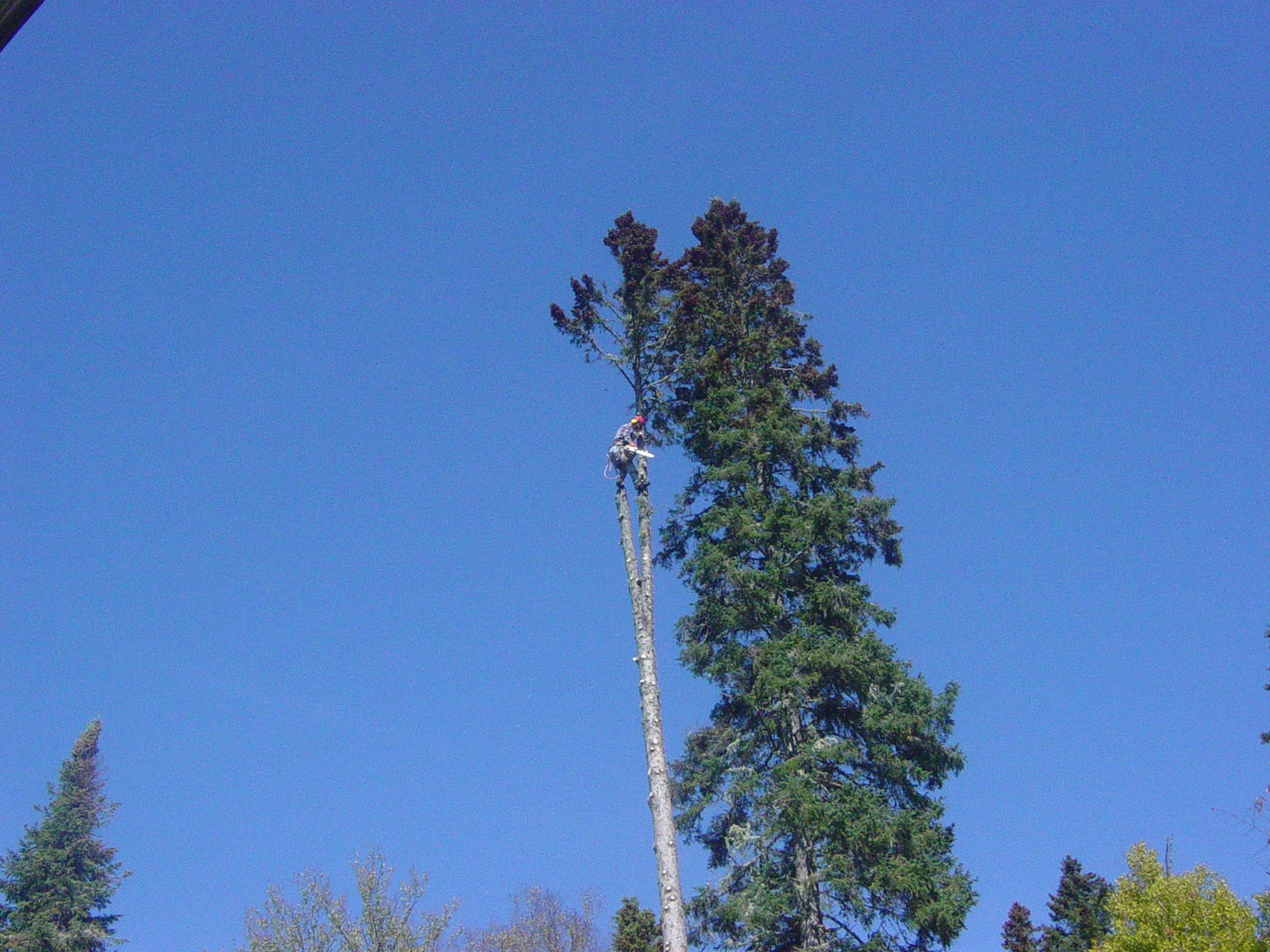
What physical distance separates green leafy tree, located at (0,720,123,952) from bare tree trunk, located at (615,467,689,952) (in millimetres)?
27554

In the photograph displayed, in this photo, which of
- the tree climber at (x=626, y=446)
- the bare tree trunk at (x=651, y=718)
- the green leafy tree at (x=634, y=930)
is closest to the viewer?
the bare tree trunk at (x=651, y=718)

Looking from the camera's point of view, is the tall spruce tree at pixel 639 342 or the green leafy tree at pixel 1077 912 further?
the green leafy tree at pixel 1077 912

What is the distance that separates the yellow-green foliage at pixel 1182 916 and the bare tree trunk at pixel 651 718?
9.81m

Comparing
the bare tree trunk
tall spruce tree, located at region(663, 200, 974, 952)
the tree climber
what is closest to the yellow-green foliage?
tall spruce tree, located at region(663, 200, 974, 952)

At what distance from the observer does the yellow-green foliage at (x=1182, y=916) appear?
17484 millimetres

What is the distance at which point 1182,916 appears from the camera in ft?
59.0

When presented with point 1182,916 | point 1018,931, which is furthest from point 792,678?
point 1018,931

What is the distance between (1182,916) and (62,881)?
33690 mm

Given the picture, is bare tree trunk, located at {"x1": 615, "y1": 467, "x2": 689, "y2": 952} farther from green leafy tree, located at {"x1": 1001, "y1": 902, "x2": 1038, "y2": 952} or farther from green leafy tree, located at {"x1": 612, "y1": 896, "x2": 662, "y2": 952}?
green leafy tree, located at {"x1": 1001, "y1": 902, "x2": 1038, "y2": 952}

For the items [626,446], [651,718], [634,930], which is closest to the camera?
[651,718]

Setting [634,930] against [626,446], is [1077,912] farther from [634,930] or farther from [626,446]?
[626,446]

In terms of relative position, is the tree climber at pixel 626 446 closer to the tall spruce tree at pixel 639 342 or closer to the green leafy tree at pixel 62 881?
the tall spruce tree at pixel 639 342

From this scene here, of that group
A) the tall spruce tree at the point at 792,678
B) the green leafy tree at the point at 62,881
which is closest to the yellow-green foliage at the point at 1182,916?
the tall spruce tree at the point at 792,678

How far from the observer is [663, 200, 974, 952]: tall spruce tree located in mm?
16422
